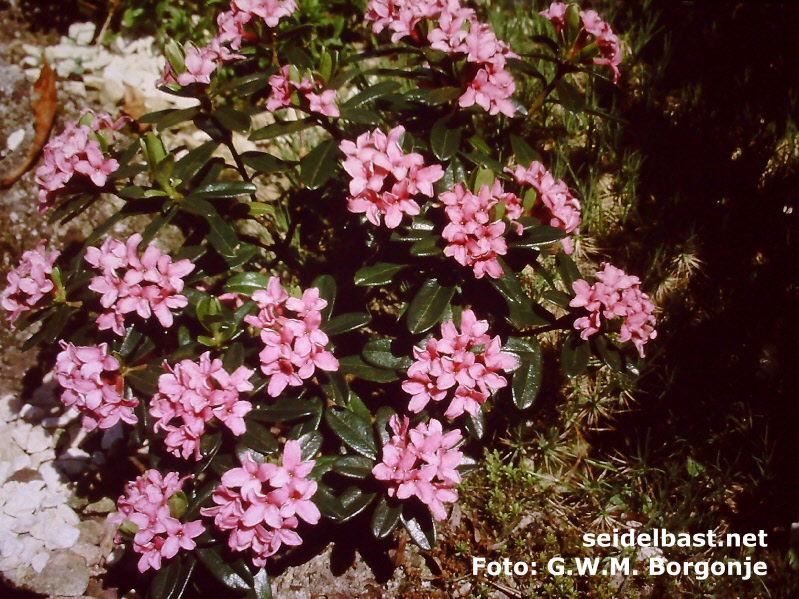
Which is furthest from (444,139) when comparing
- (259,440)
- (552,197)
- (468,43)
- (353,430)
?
(259,440)

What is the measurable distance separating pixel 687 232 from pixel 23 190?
10.2ft

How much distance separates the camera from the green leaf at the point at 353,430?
6.10 feet

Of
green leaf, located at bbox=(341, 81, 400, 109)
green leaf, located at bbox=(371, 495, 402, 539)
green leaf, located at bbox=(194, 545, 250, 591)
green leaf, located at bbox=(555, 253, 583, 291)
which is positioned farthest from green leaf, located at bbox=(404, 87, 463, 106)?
green leaf, located at bbox=(194, 545, 250, 591)

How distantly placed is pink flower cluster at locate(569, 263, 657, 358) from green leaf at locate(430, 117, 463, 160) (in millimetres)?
611

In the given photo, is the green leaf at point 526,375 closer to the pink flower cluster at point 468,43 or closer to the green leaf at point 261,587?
the pink flower cluster at point 468,43

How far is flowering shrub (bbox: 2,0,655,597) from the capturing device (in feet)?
5.59

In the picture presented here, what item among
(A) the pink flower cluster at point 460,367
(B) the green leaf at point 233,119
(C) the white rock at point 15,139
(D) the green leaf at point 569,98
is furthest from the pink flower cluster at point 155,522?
(C) the white rock at point 15,139

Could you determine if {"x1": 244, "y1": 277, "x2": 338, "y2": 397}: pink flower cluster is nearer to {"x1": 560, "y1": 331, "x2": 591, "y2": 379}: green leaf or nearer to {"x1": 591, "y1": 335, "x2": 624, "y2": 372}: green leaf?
{"x1": 560, "y1": 331, "x2": 591, "y2": 379}: green leaf

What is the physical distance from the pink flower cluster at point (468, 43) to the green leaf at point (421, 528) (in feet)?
4.38

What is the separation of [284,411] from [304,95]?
104cm

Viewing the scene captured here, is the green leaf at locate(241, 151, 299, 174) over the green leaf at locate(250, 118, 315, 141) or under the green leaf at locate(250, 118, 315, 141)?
under

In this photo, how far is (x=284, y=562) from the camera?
7.04 feet

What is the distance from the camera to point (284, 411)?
1.86m

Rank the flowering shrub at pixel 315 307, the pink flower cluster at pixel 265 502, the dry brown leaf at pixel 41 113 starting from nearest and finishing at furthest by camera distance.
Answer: the pink flower cluster at pixel 265 502
the flowering shrub at pixel 315 307
the dry brown leaf at pixel 41 113
